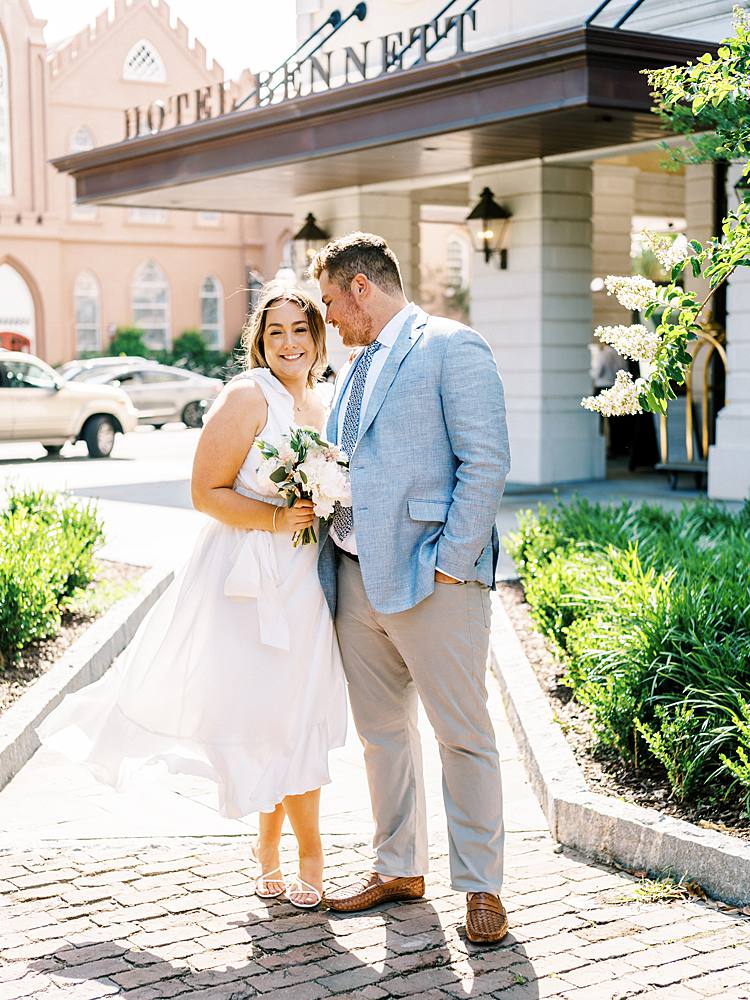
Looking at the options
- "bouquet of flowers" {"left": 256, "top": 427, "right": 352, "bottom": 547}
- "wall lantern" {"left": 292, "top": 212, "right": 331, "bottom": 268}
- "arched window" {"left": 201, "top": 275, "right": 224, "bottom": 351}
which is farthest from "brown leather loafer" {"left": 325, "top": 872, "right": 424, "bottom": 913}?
"arched window" {"left": 201, "top": 275, "right": 224, "bottom": 351}

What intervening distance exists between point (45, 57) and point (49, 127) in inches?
86.2

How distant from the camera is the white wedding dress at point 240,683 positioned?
14.0ft

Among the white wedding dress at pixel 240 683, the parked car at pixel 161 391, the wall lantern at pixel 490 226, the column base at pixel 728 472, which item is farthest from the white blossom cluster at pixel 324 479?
the parked car at pixel 161 391

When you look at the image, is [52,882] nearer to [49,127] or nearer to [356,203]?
[356,203]

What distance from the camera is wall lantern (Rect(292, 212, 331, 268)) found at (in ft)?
64.2

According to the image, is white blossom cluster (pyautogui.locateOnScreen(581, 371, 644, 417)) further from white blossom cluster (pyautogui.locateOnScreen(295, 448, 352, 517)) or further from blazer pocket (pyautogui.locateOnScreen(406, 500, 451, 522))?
white blossom cluster (pyautogui.locateOnScreen(295, 448, 352, 517))

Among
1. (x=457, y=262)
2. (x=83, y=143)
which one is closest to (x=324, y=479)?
(x=83, y=143)

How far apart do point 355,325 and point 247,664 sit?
113cm

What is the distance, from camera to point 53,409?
69.6ft

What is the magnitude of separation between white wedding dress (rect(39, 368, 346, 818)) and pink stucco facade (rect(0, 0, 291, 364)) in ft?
126

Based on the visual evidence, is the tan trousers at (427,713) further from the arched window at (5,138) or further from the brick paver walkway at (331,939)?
the arched window at (5,138)

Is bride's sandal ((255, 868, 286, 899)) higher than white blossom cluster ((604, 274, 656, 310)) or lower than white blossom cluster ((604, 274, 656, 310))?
lower

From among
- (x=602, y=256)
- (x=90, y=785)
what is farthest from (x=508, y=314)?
(x=90, y=785)

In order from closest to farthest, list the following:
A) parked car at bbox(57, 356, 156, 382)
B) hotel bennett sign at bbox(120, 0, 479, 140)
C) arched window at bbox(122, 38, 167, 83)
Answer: hotel bennett sign at bbox(120, 0, 479, 140)
parked car at bbox(57, 356, 156, 382)
arched window at bbox(122, 38, 167, 83)
